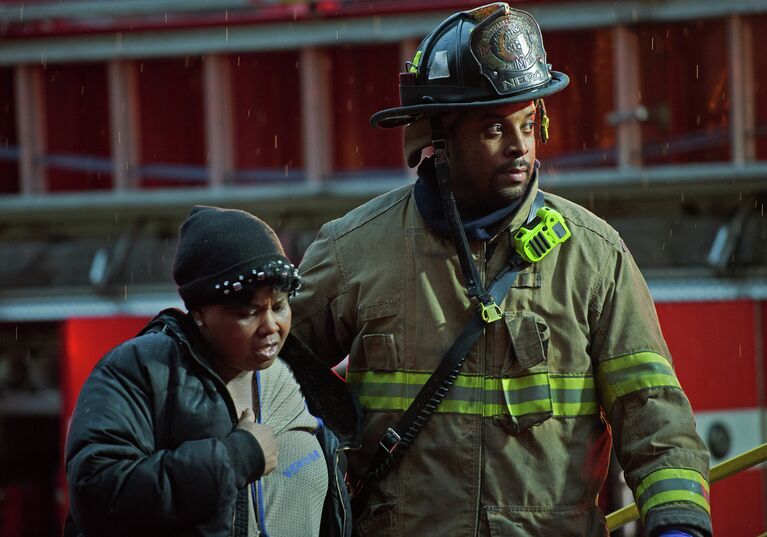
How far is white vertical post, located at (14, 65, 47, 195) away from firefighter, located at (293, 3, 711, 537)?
4.39 m

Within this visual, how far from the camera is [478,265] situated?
9.32 feet

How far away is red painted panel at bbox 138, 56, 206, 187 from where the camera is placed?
22.3 ft

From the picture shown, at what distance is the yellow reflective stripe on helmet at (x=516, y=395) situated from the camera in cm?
275

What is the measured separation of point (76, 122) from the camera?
6.95 metres

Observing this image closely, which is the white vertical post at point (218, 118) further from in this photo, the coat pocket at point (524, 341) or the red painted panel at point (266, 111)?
the coat pocket at point (524, 341)

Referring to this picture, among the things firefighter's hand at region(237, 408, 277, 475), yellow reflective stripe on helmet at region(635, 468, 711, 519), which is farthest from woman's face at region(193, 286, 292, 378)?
yellow reflective stripe on helmet at region(635, 468, 711, 519)

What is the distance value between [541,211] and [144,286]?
13.2 feet

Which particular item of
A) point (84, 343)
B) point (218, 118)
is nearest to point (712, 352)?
point (218, 118)

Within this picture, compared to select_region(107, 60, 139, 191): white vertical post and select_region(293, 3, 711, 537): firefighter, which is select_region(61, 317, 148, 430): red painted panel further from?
select_region(293, 3, 711, 537): firefighter

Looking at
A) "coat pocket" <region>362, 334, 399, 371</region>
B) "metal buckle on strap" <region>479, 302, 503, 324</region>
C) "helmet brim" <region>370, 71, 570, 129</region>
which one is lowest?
"coat pocket" <region>362, 334, 399, 371</region>

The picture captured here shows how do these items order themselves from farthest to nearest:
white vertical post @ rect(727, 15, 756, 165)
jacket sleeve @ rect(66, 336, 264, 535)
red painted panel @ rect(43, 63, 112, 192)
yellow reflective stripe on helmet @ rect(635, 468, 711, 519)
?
red painted panel @ rect(43, 63, 112, 192), white vertical post @ rect(727, 15, 756, 165), yellow reflective stripe on helmet @ rect(635, 468, 711, 519), jacket sleeve @ rect(66, 336, 264, 535)

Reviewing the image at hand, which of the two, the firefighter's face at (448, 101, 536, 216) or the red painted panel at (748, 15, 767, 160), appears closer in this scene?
the firefighter's face at (448, 101, 536, 216)

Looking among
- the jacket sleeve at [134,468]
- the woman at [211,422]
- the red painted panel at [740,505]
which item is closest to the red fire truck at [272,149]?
the red painted panel at [740,505]

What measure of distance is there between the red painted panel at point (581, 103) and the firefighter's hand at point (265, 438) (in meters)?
4.24
